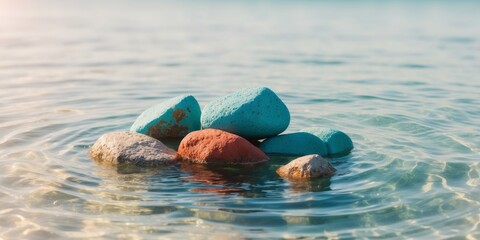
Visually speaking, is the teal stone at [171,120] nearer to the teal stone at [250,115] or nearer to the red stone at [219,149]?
the teal stone at [250,115]

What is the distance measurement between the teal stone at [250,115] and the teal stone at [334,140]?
494 millimetres

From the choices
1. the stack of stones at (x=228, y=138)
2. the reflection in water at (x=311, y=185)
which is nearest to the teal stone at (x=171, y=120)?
the stack of stones at (x=228, y=138)

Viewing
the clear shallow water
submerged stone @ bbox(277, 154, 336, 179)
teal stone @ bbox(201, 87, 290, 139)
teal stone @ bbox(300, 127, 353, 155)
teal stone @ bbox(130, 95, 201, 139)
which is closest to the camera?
the clear shallow water

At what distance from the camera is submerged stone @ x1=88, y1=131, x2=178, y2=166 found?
7879 mm

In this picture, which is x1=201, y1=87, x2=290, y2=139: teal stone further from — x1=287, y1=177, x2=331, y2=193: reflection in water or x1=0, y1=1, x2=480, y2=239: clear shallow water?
x1=287, y1=177, x2=331, y2=193: reflection in water

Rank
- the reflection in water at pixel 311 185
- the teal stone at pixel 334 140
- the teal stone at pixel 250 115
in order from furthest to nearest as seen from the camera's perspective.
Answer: the teal stone at pixel 334 140, the teal stone at pixel 250 115, the reflection in water at pixel 311 185

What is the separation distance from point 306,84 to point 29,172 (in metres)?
7.80

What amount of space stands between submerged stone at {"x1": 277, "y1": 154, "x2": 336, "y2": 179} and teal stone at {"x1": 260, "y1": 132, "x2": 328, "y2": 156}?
33.0 inches

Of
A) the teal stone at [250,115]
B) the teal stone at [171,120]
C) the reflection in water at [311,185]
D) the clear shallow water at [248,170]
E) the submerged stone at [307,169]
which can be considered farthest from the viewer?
the teal stone at [171,120]

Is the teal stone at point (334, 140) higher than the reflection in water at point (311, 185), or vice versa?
the teal stone at point (334, 140)

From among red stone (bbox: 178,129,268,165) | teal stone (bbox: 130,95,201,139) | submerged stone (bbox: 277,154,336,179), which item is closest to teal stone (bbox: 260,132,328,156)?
red stone (bbox: 178,129,268,165)

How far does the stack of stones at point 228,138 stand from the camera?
7.91 meters

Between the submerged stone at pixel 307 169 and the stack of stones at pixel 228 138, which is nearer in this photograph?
the submerged stone at pixel 307 169

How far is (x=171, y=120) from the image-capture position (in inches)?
357
